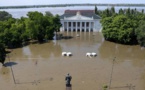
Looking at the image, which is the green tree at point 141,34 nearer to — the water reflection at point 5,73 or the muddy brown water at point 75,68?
the muddy brown water at point 75,68

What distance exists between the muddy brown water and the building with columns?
57.0ft

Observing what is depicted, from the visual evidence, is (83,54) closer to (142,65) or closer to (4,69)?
(142,65)

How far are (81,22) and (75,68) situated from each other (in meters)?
32.8

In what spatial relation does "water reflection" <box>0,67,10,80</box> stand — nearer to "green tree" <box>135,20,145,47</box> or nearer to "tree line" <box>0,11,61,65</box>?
"tree line" <box>0,11,61,65</box>

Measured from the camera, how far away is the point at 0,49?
3041 centimetres

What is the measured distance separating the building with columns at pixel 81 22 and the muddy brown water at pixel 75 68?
57.0ft

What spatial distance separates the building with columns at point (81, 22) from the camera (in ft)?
199

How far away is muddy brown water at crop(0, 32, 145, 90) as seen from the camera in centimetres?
2447

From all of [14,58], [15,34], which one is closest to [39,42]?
[15,34]

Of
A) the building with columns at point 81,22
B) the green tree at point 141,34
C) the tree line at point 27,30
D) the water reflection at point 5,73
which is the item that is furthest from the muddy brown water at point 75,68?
the building with columns at point 81,22

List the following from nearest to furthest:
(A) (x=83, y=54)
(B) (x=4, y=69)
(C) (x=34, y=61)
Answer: (B) (x=4, y=69), (C) (x=34, y=61), (A) (x=83, y=54)

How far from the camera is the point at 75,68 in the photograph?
29.9 meters

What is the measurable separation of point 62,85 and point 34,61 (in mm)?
10669

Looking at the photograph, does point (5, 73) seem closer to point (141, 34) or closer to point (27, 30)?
point (27, 30)
